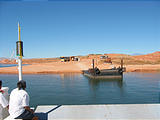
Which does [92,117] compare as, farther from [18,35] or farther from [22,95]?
[18,35]

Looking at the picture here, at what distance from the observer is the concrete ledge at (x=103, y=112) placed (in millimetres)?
5094

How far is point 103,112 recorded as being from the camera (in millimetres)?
5531

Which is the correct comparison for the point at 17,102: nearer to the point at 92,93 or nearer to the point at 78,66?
the point at 92,93

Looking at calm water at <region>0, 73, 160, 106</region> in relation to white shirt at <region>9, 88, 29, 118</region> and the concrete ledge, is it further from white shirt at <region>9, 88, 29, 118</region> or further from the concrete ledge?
white shirt at <region>9, 88, 29, 118</region>

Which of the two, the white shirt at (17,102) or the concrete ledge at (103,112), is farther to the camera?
the concrete ledge at (103,112)

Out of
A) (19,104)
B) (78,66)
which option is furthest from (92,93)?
(78,66)

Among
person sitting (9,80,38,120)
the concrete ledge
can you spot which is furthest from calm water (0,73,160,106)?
person sitting (9,80,38,120)

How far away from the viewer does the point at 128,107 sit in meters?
6.02

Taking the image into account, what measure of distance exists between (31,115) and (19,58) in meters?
2.38

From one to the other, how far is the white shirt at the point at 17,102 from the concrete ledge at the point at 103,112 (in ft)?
4.73

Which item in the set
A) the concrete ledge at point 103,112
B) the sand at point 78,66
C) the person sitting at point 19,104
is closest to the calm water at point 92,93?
the concrete ledge at point 103,112

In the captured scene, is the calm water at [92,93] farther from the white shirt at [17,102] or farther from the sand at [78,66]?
the sand at [78,66]

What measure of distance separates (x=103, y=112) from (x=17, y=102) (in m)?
3.25

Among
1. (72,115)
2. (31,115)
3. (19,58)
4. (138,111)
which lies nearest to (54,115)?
(72,115)
